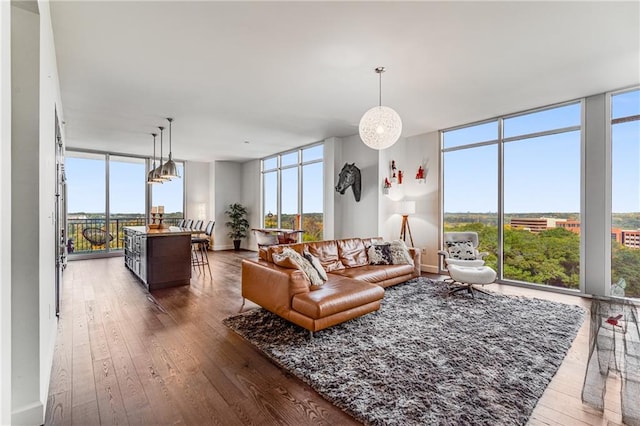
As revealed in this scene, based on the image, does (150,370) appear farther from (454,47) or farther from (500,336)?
(454,47)

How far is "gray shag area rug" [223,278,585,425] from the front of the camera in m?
1.92

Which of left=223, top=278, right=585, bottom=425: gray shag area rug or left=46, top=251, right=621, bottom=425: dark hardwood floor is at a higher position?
left=223, top=278, right=585, bottom=425: gray shag area rug

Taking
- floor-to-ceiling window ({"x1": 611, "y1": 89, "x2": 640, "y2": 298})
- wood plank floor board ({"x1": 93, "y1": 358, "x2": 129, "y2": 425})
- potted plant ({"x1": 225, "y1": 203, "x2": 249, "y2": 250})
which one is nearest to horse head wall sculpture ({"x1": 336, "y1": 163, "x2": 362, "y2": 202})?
floor-to-ceiling window ({"x1": 611, "y1": 89, "x2": 640, "y2": 298})

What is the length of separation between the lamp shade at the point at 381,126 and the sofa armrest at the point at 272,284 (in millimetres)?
1782

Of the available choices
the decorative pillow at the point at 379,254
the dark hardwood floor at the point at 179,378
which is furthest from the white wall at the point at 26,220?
the decorative pillow at the point at 379,254

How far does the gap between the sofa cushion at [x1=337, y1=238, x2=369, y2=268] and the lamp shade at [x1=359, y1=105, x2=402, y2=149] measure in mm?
1807

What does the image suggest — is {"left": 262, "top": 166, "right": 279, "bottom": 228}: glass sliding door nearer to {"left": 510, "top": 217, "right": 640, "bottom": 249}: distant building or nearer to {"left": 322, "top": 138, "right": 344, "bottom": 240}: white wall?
{"left": 322, "top": 138, "right": 344, "bottom": 240}: white wall

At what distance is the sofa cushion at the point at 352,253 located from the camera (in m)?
4.67

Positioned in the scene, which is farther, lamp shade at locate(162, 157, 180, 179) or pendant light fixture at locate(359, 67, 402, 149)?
lamp shade at locate(162, 157, 180, 179)

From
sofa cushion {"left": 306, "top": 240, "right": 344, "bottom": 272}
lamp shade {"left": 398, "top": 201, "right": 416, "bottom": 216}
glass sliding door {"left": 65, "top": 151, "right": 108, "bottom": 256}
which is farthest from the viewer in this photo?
glass sliding door {"left": 65, "top": 151, "right": 108, "bottom": 256}

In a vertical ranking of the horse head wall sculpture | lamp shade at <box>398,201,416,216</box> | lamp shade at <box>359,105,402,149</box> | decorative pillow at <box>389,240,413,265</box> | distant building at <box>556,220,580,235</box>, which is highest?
lamp shade at <box>359,105,402,149</box>

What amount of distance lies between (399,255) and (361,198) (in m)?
1.89

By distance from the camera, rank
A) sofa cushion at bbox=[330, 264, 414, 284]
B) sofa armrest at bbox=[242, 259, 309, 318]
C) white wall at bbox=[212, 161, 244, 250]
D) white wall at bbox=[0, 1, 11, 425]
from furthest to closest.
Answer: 1. white wall at bbox=[212, 161, 244, 250]
2. sofa cushion at bbox=[330, 264, 414, 284]
3. sofa armrest at bbox=[242, 259, 309, 318]
4. white wall at bbox=[0, 1, 11, 425]

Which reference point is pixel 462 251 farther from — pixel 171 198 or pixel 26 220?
pixel 171 198
